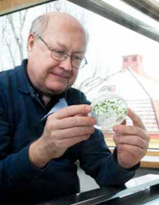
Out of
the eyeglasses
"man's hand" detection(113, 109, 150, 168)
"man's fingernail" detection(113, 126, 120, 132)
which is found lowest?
"man's hand" detection(113, 109, 150, 168)

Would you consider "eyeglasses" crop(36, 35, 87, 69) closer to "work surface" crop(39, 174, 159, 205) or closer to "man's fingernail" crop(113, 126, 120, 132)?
"man's fingernail" crop(113, 126, 120, 132)

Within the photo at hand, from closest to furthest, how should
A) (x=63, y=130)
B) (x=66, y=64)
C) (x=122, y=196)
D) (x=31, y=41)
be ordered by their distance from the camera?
(x=63, y=130)
(x=122, y=196)
(x=66, y=64)
(x=31, y=41)

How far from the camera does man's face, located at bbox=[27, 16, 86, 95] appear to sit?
44.2 inches

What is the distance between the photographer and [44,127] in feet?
3.02

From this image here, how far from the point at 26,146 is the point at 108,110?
36 centimetres

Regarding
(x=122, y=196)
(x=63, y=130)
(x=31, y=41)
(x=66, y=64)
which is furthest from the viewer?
(x=31, y=41)

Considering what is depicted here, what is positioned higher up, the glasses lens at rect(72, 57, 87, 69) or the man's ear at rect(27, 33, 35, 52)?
the man's ear at rect(27, 33, 35, 52)

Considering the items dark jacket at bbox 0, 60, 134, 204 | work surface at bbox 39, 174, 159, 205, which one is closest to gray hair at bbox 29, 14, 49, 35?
dark jacket at bbox 0, 60, 134, 204

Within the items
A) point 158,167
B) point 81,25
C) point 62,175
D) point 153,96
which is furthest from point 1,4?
point 158,167

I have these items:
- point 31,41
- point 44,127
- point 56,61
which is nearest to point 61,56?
point 56,61

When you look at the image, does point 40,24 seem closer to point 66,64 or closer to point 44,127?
point 66,64

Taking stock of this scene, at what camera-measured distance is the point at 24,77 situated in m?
1.19

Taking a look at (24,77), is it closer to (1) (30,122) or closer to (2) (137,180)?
(1) (30,122)

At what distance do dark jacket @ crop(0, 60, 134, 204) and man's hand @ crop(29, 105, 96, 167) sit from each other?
13 centimetres
